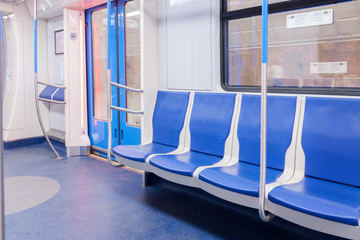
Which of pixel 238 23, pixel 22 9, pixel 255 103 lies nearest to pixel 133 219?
pixel 255 103

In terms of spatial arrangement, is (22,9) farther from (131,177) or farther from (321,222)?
(321,222)

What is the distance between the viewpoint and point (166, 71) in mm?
3418

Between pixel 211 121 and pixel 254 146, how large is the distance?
481mm

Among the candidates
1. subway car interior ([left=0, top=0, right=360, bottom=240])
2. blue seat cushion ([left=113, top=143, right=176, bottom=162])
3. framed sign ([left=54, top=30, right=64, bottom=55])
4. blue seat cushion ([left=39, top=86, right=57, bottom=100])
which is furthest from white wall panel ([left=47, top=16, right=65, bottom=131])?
blue seat cushion ([left=113, top=143, right=176, bottom=162])

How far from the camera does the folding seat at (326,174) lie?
163cm

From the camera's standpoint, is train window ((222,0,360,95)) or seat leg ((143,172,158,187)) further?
seat leg ((143,172,158,187))

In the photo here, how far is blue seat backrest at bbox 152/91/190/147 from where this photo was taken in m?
3.10

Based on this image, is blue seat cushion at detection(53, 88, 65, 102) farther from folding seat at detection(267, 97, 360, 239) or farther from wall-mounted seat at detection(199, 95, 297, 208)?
folding seat at detection(267, 97, 360, 239)

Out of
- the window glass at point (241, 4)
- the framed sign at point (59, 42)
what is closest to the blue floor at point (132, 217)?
the window glass at point (241, 4)

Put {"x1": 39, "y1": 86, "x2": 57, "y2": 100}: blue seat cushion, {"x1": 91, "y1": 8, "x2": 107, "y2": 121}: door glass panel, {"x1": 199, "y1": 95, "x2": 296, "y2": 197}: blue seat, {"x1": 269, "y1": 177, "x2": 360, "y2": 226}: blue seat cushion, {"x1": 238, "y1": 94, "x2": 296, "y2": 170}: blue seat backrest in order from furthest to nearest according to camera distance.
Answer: {"x1": 39, "y1": 86, "x2": 57, "y2": 100}: blue seat cushion → {"x1": 91, "y1": 8, "x2": 107, "y2": 121}: door glass panel → {"x1": 238, "y1": 94, "x2": 296, "y2": 170}: blue seat backrest → {"x1": 199, "y1": 95, "x2": 296, "y2": 197}: blue seat → {"x1": 269, "y1": 177, "x2": 360, "y2": 226}: blue seat cushion

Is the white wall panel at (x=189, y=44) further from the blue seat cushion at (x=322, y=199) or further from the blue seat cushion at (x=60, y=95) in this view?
the blue seat cushion at (x=60, y=95)

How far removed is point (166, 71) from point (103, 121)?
1658 mm

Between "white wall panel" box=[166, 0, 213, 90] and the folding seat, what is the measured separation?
1091 mm

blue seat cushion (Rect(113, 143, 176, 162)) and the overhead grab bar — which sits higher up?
the overhead grab bar
